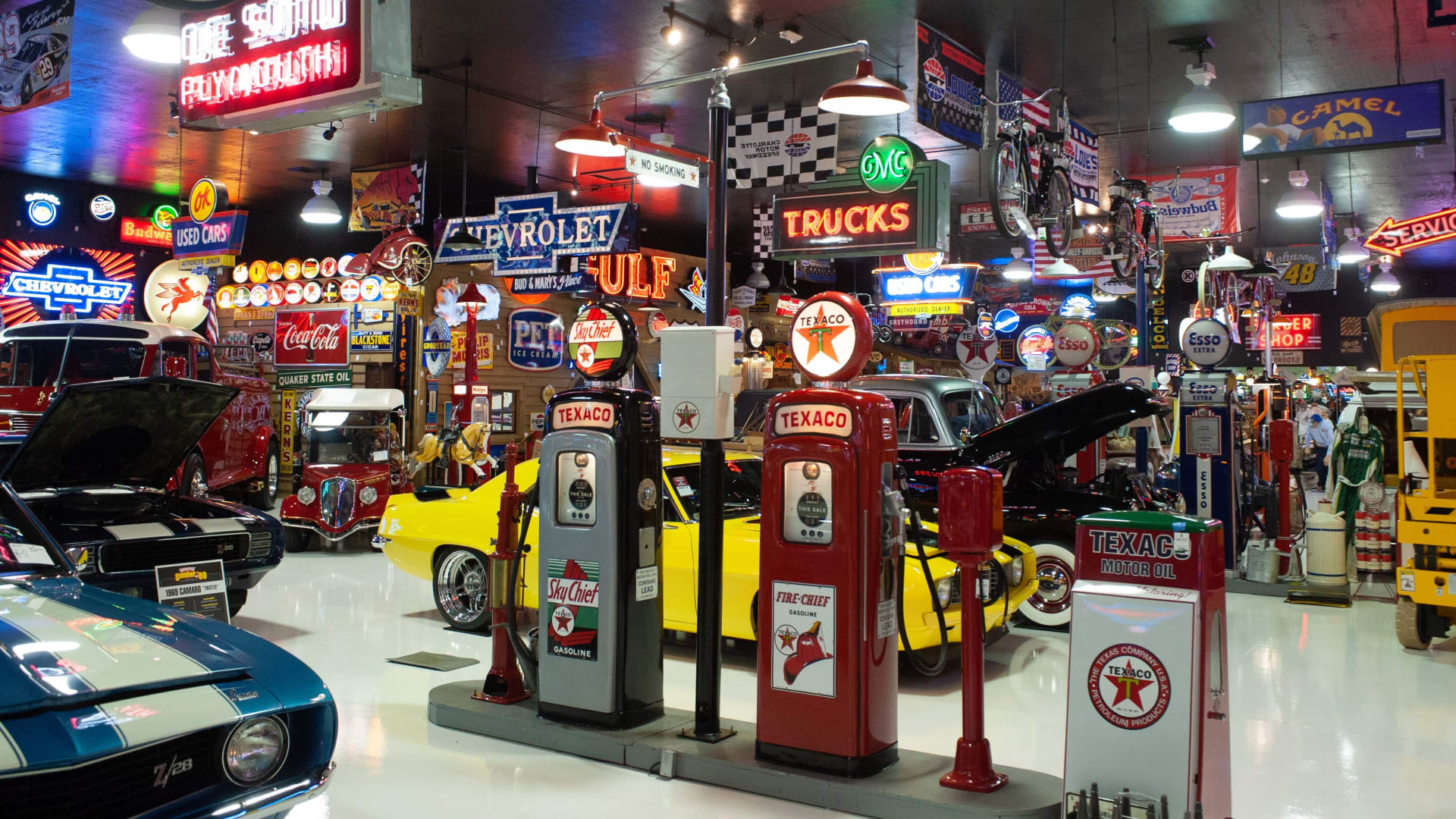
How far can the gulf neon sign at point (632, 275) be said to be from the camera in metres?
15.9

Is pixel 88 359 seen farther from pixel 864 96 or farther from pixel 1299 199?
pixel 1299 199

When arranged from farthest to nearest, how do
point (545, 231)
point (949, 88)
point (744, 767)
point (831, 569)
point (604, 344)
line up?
point (545, 231) → point (949, 88) → point (604, 344) → point (744, 767) → point (831, 569)

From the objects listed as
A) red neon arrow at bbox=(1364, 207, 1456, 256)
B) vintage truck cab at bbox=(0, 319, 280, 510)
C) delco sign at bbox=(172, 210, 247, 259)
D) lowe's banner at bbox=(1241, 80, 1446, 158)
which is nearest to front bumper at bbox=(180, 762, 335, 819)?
lowe's banner at bbox=(1241, 80, 1446, 158)

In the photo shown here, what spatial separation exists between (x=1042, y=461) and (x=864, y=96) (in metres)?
3.35

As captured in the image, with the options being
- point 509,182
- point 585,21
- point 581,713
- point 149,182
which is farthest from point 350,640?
point 149,182

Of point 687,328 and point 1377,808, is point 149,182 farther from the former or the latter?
point 1377,808

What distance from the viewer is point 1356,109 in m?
8.56

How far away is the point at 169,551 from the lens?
251 inches

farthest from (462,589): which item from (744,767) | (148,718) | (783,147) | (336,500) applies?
(148,718)

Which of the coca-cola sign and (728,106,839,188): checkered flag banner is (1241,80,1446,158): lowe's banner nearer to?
(728,106,839,188): checkered flag banner

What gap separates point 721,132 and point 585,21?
5.16m

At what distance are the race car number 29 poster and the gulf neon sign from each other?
774 cm

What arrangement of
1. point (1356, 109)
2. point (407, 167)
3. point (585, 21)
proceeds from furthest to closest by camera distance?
1. point (407, 167)
2. point (585, 21)
3. point (1356, 109)

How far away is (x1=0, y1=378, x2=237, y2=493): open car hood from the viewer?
5.89 m
